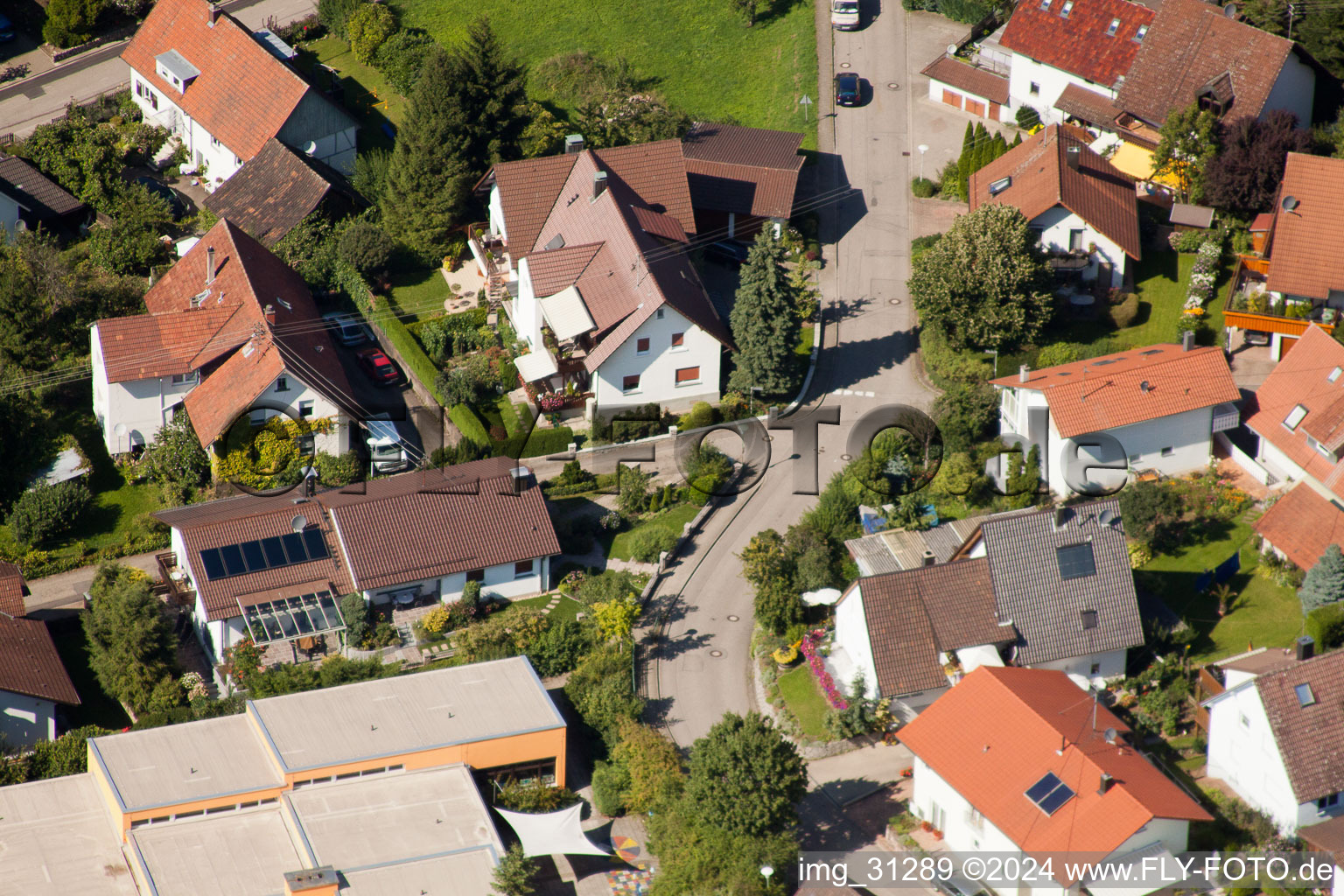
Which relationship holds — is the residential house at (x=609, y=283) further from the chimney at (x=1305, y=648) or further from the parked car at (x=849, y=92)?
the chimney at (x=1305, y=648)

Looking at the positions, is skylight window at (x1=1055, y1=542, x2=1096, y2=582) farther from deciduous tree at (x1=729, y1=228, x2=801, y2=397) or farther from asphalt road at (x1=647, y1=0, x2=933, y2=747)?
deciduous tree at (x1=729, y1=228, x2=801, y2=397)

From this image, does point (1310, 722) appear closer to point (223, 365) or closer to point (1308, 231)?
point (1308, 231)

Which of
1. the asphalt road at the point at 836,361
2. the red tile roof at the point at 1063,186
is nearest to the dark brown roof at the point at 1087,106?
the red tile roof at the point at 1063,186

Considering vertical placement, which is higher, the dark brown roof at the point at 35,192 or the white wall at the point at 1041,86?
the white wall at the point at 1041,86

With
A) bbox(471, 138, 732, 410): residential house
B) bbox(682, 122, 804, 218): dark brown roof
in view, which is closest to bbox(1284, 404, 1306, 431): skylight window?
bbox(471, 138, 732, 410): residential house

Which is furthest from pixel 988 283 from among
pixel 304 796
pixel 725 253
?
pixel 304 796
